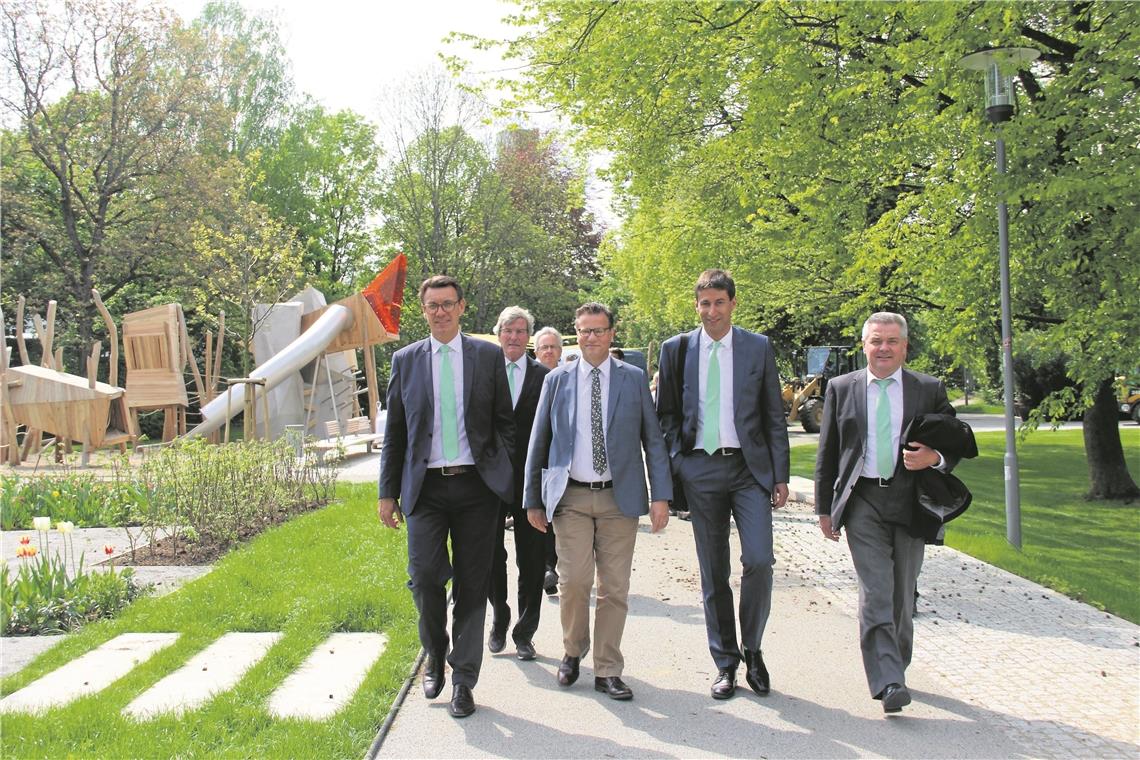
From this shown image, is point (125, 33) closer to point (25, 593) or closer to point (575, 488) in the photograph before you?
point (25, 593)

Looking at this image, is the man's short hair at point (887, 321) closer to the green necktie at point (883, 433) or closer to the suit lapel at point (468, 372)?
the green necktie at point (883, 433)

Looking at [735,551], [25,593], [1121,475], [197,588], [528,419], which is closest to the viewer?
[528,419]

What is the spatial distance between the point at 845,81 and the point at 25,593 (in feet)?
31.5

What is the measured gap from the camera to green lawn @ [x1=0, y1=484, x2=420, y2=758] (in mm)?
4094

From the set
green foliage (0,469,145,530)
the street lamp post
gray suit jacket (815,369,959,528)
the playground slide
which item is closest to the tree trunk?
the street lamp post

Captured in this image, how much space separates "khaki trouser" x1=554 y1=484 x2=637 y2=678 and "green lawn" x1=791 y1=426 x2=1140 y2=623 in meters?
4.05

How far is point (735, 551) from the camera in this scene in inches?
355

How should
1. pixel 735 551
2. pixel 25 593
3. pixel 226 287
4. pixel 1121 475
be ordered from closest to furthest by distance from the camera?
pixel 25 593 < pixel 735 551 < pixel 1121 475 < pixel 226 287

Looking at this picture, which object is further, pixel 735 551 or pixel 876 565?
pixel 735 551

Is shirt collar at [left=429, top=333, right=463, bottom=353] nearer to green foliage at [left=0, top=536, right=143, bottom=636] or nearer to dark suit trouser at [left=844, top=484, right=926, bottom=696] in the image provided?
dark suit trouser at [left=844, top=484, right=926, bottom=696]

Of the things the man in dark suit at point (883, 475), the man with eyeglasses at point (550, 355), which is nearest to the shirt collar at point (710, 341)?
the man in dark suit at point (883, 475)

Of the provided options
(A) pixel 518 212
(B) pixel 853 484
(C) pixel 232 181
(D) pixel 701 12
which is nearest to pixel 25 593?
(B) pixel 853 484

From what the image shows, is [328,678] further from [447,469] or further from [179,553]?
[179,553]

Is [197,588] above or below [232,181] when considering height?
below
